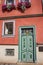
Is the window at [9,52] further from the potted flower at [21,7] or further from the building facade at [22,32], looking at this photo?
the potted flower at [21,7]

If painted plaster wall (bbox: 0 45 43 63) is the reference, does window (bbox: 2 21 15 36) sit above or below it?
above

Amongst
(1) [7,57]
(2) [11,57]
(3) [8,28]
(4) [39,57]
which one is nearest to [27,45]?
(4) [39,57]

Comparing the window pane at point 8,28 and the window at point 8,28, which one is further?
the window pane at point 8,28

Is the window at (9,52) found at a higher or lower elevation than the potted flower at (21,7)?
lower

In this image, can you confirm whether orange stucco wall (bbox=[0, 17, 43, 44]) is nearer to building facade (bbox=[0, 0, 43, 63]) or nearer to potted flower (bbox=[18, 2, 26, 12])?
building facade (bbox=[0, 0, 43, 63])

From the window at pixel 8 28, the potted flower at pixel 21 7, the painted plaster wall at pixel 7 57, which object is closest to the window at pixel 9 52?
the painted plaster wall at pixel 7 57

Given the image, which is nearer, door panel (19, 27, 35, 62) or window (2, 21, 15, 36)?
door panel (19, 27, 35, 62)

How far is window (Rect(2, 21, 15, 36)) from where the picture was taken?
17555 millimetres

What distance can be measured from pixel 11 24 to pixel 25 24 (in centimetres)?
131

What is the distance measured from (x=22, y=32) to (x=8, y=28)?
1.31 meters

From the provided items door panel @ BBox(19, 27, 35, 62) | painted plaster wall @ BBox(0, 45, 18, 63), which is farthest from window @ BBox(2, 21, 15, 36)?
painted plaster wall @ BBox(0, 45, 18, 63)

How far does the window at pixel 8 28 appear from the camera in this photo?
57.6 feet

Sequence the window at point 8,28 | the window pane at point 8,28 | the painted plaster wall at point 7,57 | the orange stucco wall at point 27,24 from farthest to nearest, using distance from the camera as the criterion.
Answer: the window pane at point 8,28 → the window at point 8,28 → the painted plaster wall at point 7,57 → the orange stucco wall at point 27,24

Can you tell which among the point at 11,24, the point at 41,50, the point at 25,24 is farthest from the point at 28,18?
the point at 41,50
